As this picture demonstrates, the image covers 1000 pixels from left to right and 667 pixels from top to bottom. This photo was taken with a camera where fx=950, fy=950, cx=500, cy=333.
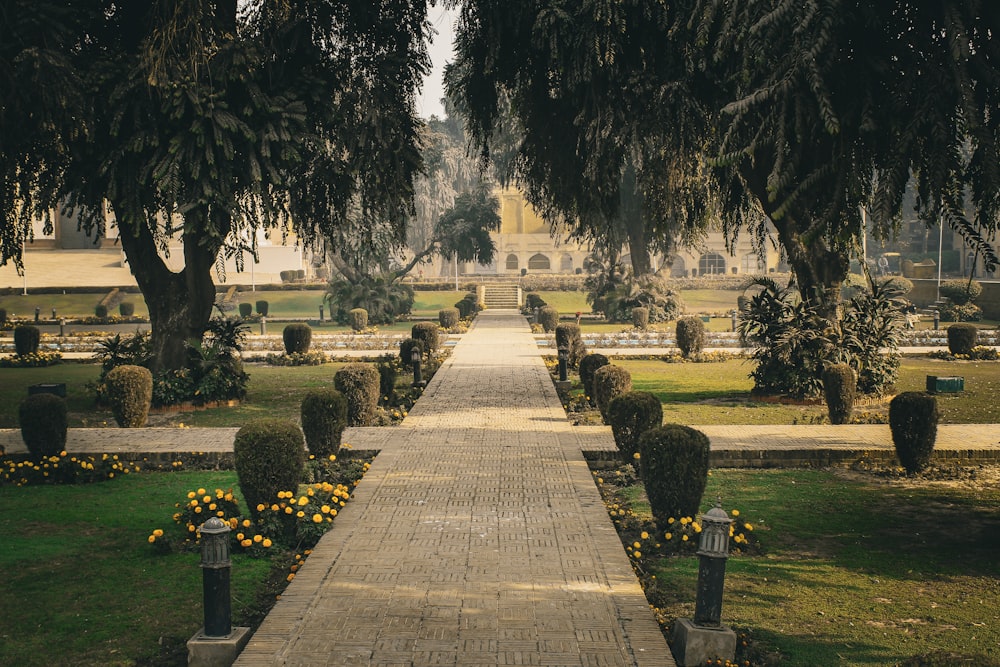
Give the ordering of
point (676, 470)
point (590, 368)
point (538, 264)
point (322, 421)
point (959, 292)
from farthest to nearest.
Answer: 1. point (538, 264)
2. point (959, 292)
3. point (590, 368)
4. point (322, 421)
5. point (676, 470)

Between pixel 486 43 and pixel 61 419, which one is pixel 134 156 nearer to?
pixel 61 419

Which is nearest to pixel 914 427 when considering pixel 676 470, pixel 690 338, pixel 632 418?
pixel 632 418

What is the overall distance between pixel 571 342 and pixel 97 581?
55.7 ft

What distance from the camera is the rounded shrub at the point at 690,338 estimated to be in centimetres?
2550

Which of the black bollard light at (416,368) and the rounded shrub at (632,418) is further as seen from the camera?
the black bollard light at (416,368)

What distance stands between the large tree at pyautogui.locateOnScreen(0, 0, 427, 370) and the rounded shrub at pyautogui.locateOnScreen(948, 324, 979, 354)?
52.9 ft

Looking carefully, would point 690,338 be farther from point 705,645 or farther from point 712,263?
point 712,263

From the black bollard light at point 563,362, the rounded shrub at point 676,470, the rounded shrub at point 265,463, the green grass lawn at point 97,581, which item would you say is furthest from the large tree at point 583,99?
the green grass lawn at point 97,581

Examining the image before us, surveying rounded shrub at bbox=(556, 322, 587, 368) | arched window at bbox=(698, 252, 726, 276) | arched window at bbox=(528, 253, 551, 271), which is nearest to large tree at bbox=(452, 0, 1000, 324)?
rounded shrub at bbox=(556, 322, 587, 368)

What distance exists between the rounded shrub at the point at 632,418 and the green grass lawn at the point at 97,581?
4866 millimetres

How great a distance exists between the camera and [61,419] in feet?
38.6

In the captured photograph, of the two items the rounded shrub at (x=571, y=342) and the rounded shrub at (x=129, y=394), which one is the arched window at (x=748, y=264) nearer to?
the rounded shrub at (x=571, y=342)

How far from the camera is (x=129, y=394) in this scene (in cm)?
1463

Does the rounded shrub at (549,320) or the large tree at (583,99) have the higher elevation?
the large tree at (583,99)
